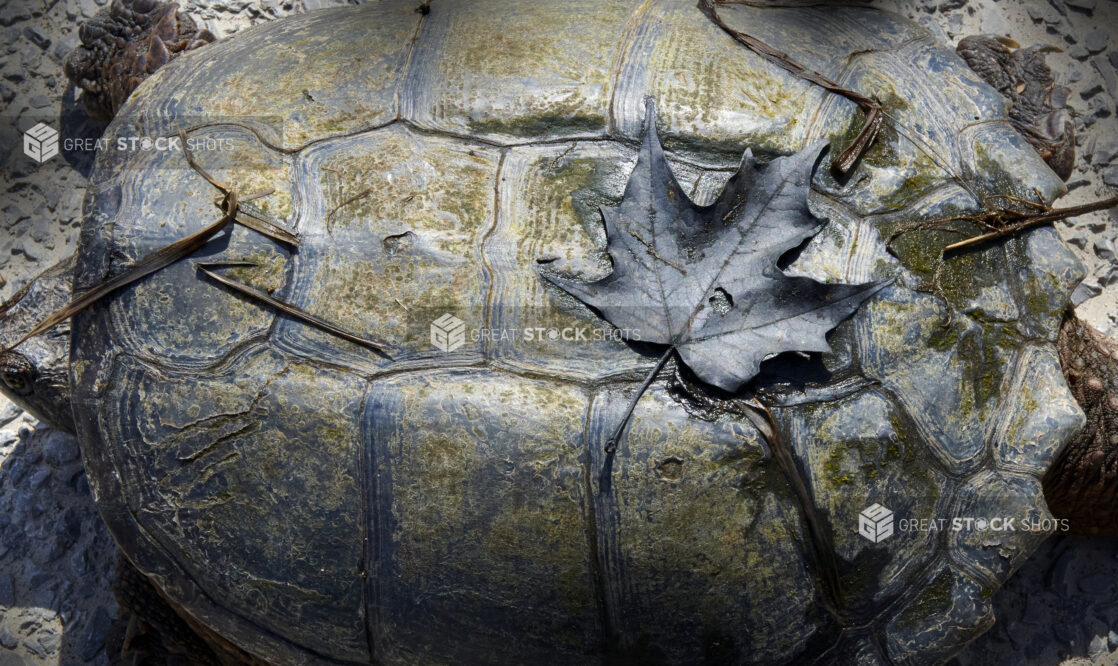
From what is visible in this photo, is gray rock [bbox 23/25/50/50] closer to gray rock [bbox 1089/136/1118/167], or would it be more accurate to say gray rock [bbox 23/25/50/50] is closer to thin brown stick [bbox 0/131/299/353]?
thin brown stick [bbox 0/131/299/353]

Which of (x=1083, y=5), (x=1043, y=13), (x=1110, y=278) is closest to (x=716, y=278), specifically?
(x=1110, y=278)

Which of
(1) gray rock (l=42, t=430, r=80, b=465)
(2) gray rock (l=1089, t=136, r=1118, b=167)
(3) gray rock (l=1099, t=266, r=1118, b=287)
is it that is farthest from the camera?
(2) gray rock (l=1089, t=136, r=1118, b=167)

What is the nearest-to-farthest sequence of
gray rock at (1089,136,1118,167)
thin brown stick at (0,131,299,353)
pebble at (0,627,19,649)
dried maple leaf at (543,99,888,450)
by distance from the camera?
dried maple leaf at (543,99,888,450)
thin brown stick at (0,131,299,353)
pebble at (0,627,19,649)
gray rock at (1089,136,1118,167)

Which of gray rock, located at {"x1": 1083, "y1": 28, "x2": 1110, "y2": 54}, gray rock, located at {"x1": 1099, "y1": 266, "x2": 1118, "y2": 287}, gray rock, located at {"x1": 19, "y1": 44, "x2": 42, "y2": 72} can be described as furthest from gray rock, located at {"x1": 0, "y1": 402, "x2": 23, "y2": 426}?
gray rock, located at {"x1": 1083, "y1": 28, "x2": 1110, "y2": 54}

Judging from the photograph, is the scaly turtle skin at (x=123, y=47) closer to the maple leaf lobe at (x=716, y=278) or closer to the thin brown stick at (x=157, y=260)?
the thin brown stick at (x=157, y=260)

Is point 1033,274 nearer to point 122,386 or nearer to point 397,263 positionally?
point 397,263

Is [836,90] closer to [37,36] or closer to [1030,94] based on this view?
[1030,94]

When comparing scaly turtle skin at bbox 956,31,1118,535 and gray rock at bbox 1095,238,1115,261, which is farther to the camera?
gray rock at bbox 1095,238,1115,261
